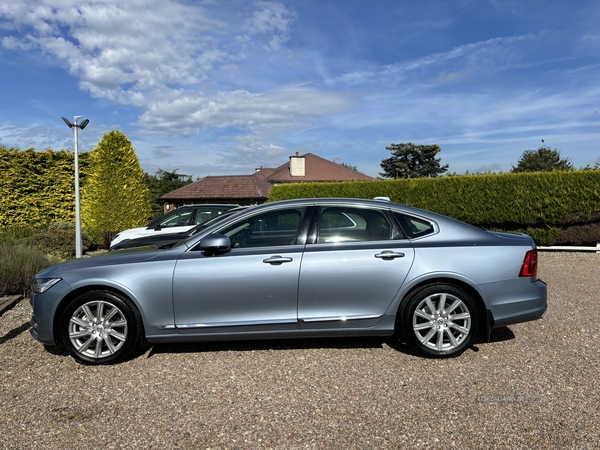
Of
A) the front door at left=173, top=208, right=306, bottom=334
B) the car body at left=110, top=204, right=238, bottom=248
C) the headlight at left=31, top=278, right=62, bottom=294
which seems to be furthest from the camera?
the car body at left=110, top=204, right=238, bottom=248

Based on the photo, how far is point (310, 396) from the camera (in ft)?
11.6

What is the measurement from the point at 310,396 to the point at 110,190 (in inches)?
556

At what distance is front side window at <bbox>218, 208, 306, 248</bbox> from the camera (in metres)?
4.38

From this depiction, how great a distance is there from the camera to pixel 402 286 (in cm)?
422

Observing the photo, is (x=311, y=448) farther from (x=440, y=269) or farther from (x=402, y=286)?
(x=440, y=269)

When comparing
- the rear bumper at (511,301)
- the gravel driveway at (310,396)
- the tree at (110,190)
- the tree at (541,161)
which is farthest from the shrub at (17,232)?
the tree at (541,161)

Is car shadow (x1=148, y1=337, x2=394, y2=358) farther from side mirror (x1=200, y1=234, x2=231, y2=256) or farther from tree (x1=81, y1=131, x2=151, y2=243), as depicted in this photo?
tree (x1=81, y1=131, x2=151, y2=243)

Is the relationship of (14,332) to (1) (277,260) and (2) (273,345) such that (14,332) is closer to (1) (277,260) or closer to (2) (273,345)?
(2) (273,345)

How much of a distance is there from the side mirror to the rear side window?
174 centimetres

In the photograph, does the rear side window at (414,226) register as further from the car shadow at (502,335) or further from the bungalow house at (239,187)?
the bungalow house at (239,187)

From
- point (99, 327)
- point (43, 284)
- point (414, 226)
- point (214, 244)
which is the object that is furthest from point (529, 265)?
point (43, 284)

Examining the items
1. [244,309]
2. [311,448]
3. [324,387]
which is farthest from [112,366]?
[311,448]

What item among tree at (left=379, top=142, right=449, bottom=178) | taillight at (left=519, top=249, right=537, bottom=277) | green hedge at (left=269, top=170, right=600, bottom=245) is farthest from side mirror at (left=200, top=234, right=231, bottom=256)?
tree at (left=379, top=142, right=449, bottom=178)

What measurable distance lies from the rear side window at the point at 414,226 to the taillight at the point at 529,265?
2.95ft
